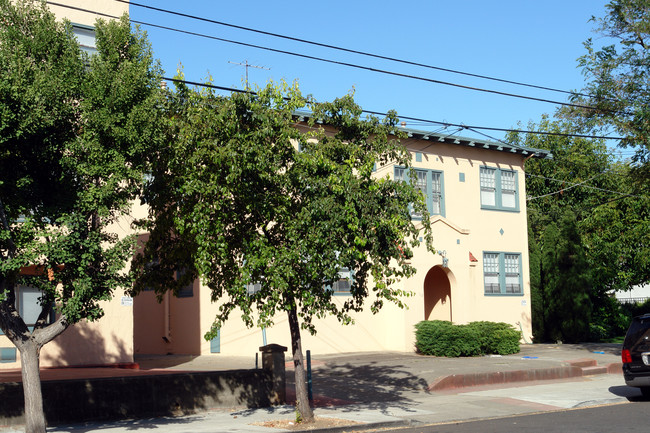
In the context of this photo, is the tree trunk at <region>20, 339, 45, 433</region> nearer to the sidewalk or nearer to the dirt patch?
the sidewalk

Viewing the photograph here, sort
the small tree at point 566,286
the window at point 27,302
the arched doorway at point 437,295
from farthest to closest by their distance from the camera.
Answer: the small tree at point 566,286
the arched doorway at point 437,295
the window at point 27,302

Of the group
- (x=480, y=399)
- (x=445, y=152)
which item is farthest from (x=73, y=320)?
(x=445, y=152)

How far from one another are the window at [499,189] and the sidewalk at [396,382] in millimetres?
5871

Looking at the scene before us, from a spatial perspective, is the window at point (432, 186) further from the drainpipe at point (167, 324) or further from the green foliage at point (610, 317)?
the green foliage at point (610, 317)

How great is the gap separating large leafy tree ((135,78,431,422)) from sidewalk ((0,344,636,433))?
71.1 inches

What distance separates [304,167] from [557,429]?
6032 millimetres

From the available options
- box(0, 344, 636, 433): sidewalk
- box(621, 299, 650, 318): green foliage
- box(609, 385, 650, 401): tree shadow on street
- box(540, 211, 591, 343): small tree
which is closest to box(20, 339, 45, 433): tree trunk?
box(0, 344, 636, 433): sidewalk

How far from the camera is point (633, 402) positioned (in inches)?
618

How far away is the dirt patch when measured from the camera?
12.8 metres

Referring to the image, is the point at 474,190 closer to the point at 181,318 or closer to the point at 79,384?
the point at 181,318

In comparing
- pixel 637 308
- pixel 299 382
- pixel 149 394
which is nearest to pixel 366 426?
pixel 299 382

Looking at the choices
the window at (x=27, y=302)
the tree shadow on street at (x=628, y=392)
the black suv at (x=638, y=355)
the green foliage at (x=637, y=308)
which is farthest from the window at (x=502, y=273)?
the window at (x=27, y=302)

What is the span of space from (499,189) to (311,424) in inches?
720

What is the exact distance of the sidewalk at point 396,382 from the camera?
44.3ft
